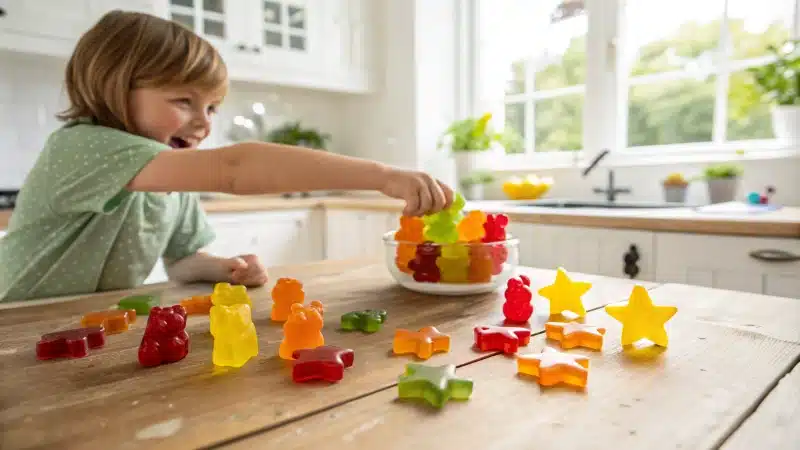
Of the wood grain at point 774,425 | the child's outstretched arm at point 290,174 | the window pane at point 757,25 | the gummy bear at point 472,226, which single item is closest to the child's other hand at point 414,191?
the child's outstretched arm at point 290,174

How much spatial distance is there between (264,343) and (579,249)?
1.43 metres

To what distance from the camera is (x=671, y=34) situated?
239 cm

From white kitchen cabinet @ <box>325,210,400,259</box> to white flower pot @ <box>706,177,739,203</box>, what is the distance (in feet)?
4.05

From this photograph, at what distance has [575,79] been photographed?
2.72m

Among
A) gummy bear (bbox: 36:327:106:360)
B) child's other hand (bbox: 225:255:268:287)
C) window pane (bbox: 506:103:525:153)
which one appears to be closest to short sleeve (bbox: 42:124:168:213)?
child's other hand (bbox: 225:255:268:287)

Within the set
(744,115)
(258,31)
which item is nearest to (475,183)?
(744,115)

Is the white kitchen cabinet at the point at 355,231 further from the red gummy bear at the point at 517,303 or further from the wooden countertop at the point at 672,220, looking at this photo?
the red gummy bear at the point at 517,303

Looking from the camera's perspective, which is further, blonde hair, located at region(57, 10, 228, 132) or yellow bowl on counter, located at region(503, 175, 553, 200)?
yellow bowl on counter, located at region(503, 175, 553, 200)

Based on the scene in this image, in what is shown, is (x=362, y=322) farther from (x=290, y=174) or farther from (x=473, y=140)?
(x=473, y=140)

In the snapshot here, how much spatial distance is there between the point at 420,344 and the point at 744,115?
6.97ft

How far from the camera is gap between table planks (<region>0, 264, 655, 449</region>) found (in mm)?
412

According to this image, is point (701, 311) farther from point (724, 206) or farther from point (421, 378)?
point (724, 206)

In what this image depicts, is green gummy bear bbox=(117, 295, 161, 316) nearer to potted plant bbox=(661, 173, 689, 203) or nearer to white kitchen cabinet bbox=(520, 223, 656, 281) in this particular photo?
white kitchen cabinet bbox=(520, 223, 656, 281)

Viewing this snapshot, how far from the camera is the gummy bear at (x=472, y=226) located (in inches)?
34.9
